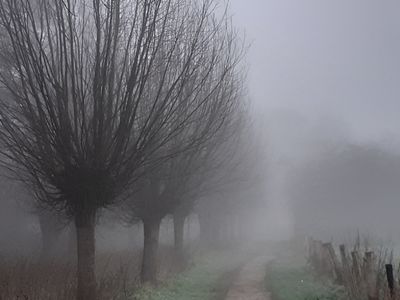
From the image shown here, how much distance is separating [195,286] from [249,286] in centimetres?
214

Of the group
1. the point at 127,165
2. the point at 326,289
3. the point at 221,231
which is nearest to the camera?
the point at 127,165

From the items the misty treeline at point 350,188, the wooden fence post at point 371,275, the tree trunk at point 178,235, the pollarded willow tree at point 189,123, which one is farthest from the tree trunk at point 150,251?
the misty treeline at point 350,188

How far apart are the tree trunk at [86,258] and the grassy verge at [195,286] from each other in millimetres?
3318

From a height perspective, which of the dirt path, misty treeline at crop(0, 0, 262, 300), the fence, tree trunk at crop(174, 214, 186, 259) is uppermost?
misty treeline at crop(0, 0, 262, 300)

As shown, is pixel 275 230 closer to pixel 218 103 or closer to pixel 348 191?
pixel 348 191

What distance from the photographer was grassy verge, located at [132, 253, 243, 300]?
55.2 feet

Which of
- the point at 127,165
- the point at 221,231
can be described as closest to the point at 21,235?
the point at 221,231

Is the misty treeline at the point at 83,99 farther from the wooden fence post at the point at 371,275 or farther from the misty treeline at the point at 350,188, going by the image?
the misty treeline at the point at 350,188

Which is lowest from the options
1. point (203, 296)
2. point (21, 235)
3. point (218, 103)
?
point (203, 296)

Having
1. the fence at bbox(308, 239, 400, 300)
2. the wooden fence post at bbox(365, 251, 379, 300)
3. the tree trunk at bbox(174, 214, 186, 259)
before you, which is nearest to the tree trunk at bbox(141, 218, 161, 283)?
the fence at bbox(308, 239, 400, 300)

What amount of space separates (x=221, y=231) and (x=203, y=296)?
35.7m

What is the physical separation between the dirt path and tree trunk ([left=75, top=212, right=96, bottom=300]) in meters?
7.09

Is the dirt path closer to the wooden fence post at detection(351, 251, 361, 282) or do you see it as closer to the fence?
the fence

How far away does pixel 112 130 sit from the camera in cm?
1111
